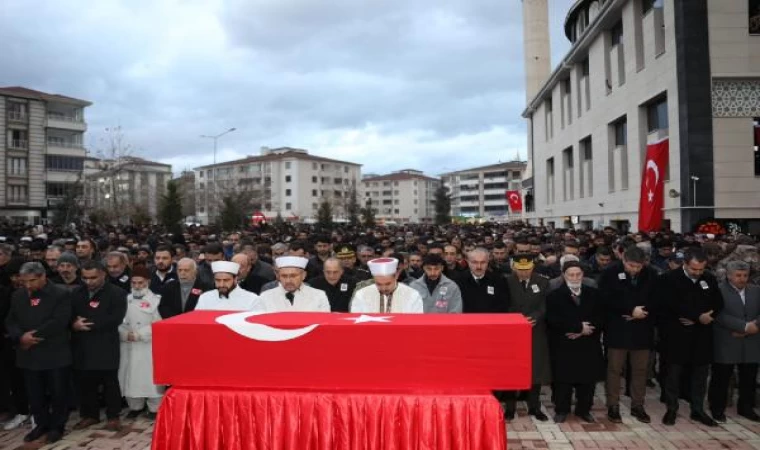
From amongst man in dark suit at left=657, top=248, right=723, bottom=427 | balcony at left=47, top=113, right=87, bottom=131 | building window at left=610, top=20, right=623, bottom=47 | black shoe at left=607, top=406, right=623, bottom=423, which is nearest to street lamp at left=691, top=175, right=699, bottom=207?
building window at left=610, top=20, right=623, bottom=47

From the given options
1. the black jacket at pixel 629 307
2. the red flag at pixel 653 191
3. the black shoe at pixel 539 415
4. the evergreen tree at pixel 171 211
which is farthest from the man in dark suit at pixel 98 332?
the evergreen tree at pixel 171 211

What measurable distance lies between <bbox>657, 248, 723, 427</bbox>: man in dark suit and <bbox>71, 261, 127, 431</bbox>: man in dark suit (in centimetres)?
591

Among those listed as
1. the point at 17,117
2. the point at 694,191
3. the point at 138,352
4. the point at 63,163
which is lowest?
the point at 138,352

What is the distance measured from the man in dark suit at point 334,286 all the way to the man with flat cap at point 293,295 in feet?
3.54

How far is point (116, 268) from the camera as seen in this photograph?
7234 millimetres

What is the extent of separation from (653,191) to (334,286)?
996cm

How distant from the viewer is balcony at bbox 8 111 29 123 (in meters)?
51.2

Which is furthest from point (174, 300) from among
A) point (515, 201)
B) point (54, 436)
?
point (515, 201)

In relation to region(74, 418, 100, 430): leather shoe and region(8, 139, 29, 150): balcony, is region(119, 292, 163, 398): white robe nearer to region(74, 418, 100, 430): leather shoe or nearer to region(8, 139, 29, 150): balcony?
region(74, 418, 100, 430): leather shoe

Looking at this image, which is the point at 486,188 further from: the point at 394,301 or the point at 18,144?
the point at 394,301

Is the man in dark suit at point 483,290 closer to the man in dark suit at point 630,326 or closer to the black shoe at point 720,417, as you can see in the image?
the man in dark suit at point 630,326

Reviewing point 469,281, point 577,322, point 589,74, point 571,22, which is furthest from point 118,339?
point 571,22

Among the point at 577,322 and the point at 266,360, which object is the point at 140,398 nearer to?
the point at 266,360

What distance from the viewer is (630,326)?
236 inches
